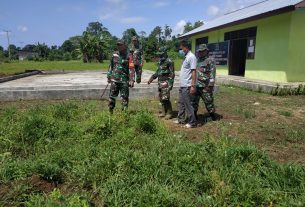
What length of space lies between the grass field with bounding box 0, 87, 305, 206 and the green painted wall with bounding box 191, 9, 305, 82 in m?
6.27

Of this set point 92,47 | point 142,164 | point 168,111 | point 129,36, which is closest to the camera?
point 142,164

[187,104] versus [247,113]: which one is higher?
[187,104]

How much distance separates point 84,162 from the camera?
3.90 m

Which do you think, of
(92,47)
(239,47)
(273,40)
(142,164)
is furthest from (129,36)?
(142,164)

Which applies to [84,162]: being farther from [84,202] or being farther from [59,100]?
[59,100]

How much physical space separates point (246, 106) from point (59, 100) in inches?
217

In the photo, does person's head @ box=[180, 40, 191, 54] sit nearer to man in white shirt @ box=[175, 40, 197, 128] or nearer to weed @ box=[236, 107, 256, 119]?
man in white shirt @ box=[175, 40, 197, 128]

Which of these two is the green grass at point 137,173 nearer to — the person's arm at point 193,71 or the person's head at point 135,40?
the person's arm at point 193,71

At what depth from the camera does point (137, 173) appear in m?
3.62

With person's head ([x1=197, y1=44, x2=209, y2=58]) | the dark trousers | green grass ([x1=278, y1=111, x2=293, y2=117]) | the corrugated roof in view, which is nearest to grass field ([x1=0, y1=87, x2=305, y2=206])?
the dark trousers

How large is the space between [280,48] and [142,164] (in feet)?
33.0

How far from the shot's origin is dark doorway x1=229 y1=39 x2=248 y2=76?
16.1 m

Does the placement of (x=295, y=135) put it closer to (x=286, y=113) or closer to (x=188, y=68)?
(x=286, y=113)

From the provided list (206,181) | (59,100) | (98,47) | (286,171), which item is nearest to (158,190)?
(206,181)
